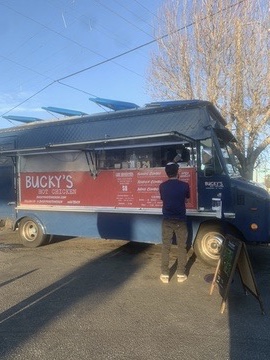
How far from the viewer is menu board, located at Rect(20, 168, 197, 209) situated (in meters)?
7.30

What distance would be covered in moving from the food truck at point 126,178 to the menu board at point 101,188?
21 millimetres

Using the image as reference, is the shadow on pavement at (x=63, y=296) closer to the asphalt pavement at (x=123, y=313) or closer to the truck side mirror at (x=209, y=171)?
the asphalt pavement at (x=123, y=313)

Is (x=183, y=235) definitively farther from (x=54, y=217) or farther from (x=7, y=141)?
(x=7, y=141)

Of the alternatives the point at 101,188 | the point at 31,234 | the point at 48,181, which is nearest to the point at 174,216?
the point at 101,188

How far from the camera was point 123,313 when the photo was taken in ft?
15.7

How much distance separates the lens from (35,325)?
440 centimetres

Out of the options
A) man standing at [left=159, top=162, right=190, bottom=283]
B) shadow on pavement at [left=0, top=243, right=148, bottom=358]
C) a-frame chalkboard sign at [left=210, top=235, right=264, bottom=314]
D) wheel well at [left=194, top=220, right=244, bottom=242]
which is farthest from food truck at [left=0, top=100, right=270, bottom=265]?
a-frame chalkboard sign at [left=210, top=235, right=264, bottom=314]

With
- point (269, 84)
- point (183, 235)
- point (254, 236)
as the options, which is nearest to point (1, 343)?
point (183, 235)

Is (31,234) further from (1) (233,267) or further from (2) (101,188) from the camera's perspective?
(1) (233,267)

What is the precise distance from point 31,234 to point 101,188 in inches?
104

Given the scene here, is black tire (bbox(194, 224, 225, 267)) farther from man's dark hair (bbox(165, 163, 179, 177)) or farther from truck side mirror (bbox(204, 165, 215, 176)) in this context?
man's dark hair (bbox(165, 163, 179, 177))

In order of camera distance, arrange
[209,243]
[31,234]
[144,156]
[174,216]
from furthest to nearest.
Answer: [31,234]
[144,156]
[209,243]
[174,216]

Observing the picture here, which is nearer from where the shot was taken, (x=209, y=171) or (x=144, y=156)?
(x=209, y=171)

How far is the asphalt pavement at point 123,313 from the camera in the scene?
3793mm
